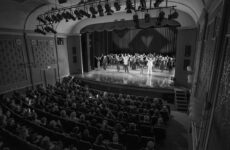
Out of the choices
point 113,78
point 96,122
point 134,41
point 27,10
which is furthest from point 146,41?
point 96,122

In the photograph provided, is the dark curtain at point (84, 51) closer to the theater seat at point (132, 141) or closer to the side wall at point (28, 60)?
the side wall at point (28, 60)

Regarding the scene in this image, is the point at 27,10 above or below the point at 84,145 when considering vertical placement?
above

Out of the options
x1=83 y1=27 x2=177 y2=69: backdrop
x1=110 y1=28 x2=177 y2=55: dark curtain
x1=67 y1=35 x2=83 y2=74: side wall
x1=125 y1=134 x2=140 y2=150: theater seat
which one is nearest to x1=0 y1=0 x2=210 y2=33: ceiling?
x1=67 y1=35 x2=83 y2=74: side wall

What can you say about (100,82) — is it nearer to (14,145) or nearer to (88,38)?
(88,38)

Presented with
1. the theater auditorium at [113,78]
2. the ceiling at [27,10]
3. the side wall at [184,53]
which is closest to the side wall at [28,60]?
the theater auditorium at [113,78]

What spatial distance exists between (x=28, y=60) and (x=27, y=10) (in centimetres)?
435

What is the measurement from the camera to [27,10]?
10.4 m

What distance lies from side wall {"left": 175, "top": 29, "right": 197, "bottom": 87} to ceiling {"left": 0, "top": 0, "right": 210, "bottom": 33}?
1.34 metres

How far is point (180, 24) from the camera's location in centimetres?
1178

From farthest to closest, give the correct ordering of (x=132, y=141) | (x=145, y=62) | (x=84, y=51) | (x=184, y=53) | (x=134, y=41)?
1. (x=134, y=41)
2. (x=84, y=51)
3. (x=145, y=62)
4. (x=184, y=53)
5. (x=132, y=141)

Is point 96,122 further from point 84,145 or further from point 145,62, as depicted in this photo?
point 145,62

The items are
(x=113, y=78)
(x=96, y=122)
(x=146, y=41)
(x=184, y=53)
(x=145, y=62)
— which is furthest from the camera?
(x=146, y=41)

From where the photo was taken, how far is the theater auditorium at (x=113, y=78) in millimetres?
3682

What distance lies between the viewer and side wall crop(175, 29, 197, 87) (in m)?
11.5
